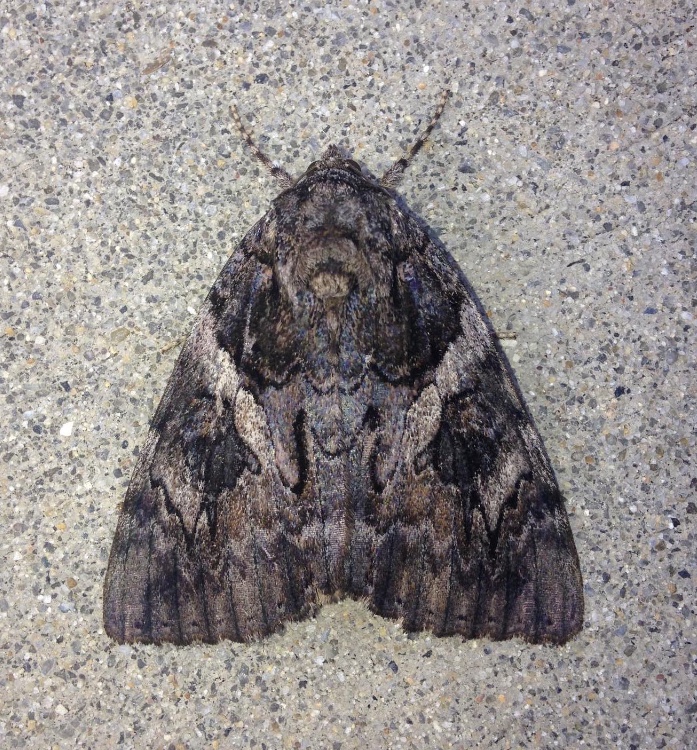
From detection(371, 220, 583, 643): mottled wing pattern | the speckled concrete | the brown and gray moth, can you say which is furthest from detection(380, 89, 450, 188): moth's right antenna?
detection(371, 220, 583, 643): mottled wing pattern

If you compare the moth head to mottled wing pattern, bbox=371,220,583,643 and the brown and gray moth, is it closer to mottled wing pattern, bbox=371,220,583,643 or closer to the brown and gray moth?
the brown and gray moth

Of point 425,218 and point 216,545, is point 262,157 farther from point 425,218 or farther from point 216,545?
point 216,545

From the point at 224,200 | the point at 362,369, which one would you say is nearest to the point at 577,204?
the point at 362,369

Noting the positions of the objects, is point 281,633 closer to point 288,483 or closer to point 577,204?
point 288,483

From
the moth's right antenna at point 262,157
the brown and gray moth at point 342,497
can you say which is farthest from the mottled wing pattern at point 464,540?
the moth's right antenna at point 262,157

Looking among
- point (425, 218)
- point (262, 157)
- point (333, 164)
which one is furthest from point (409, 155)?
point (262, 157)

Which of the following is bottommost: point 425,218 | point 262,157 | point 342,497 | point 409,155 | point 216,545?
point 216,545

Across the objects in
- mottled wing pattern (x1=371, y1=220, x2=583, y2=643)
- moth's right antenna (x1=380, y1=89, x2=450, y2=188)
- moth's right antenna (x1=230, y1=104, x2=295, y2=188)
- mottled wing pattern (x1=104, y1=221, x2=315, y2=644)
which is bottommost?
mottled wing pattern (x1=104, y1=221, x2=315, y2=644)

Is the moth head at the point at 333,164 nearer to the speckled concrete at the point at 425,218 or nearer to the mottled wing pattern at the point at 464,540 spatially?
the speckled concrete at the point at 425,218
